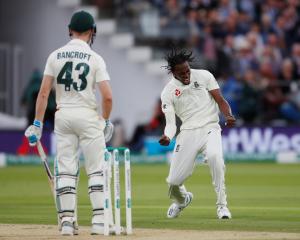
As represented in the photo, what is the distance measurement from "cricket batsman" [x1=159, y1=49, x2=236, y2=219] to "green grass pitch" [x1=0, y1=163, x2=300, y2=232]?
512 mm

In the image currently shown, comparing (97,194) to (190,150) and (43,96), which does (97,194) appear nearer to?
(43,96)

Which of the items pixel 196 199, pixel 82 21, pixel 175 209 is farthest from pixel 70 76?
pixel 196 199

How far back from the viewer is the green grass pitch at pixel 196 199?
1081 cm

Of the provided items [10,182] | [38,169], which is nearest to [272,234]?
[10,182]

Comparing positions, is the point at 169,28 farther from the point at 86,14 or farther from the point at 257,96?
the point at 86,14

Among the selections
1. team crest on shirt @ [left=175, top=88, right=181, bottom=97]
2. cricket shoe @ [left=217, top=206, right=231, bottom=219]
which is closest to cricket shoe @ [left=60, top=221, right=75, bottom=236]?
cricket shoe @ [left=217, top=206, right=231, bottom=219]

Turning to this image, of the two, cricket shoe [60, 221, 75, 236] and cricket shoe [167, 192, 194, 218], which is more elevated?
cricket shoe [60, 221, 75, 236]

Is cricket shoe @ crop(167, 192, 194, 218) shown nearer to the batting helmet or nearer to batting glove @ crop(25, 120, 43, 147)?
batting glove @ crop(25, 120, 43, 147)

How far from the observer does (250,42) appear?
82.0ft

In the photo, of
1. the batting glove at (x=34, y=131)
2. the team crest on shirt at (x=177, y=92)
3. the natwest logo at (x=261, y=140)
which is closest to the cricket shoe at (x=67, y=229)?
the batting glove at (x=34, y=131)

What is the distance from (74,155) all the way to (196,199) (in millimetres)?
5152

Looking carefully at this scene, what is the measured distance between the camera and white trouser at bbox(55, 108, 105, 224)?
951 centimetres

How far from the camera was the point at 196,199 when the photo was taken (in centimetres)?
1454

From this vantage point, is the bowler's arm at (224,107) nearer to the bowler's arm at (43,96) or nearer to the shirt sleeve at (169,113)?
the shirt sleeve at (169,113)
